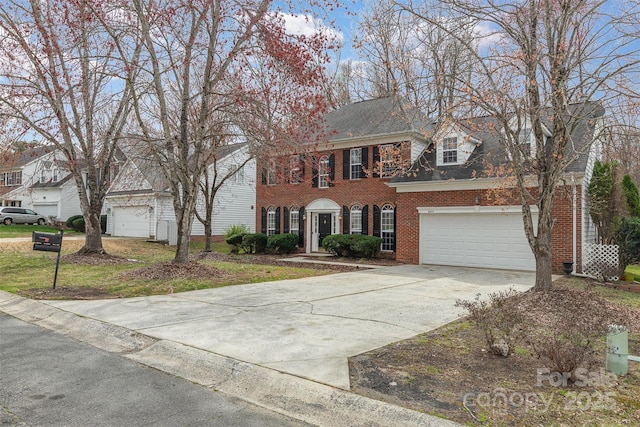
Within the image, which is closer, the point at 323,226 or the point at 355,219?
the point at 355,219

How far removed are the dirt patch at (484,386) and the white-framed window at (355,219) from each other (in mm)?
14415

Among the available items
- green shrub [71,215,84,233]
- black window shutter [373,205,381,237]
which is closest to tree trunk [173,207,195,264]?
black window shutter [373,205,381,237]

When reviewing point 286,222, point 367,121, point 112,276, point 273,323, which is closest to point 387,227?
point 367,121

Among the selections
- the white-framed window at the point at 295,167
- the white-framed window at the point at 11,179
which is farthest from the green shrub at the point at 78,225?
the white-framed window at the point at 295,167

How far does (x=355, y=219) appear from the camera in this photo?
20750 mm

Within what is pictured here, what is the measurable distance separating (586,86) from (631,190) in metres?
10.8

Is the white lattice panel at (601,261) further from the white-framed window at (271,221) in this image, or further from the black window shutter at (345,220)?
the white-framed window at (271,221)

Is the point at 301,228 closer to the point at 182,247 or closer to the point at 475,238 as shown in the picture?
the point at 475,238

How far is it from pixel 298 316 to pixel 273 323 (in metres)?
0.67

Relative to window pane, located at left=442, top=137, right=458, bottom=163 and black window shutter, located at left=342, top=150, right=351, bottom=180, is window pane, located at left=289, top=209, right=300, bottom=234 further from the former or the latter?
window pane, located at left=442, top=137, right=458, bottom=163

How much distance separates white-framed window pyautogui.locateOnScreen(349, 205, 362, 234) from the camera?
20.6 meters

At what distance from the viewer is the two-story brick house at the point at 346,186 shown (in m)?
19.6

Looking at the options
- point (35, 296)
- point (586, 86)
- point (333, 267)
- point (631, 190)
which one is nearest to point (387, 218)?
point (333, 267)

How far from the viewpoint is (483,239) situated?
16.3 metres
